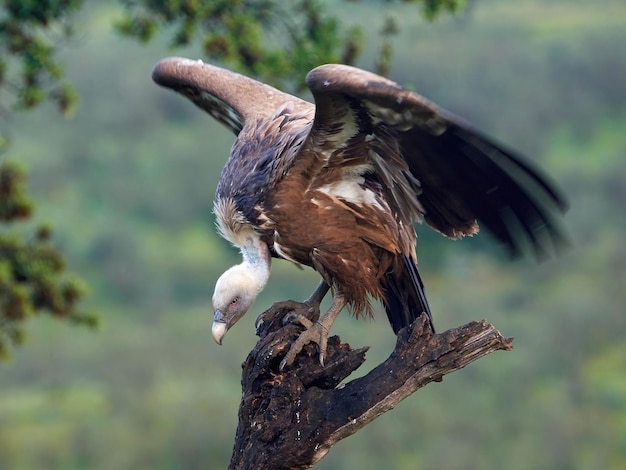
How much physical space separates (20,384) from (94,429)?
3.92 metres

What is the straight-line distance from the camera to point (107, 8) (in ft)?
129

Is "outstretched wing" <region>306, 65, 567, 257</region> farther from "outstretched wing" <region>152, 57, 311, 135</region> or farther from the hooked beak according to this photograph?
"outstretched wing" <region>152, 57, 311, 135</region>

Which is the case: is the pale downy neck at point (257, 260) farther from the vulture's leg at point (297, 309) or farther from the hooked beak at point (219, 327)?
the hooked beak at point (219, 327)

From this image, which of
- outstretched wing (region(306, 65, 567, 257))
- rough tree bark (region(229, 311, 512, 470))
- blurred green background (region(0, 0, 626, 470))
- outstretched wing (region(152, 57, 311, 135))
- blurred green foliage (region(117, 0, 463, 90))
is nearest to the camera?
rough tree bark (region(229, 311, 512, 470))

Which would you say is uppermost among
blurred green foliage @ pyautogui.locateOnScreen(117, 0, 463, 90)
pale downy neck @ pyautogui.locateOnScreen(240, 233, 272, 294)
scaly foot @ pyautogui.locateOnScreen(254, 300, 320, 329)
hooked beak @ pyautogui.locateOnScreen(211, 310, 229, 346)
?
blurred green foliage @ pyautogui.locateOnScreen(117, 0, 463, 90)

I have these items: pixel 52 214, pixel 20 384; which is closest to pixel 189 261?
pixel 52 214

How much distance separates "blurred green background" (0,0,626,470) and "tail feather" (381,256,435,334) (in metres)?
16.5

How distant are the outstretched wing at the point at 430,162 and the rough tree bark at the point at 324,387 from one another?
689mm

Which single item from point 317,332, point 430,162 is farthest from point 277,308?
point 430,162

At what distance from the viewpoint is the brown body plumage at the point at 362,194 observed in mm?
6102

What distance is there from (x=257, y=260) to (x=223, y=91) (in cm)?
147

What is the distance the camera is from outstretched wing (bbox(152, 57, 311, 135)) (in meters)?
7.84

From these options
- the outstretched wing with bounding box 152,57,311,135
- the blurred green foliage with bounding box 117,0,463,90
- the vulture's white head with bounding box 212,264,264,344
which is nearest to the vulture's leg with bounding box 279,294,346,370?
the vulture's white head with bounding box 212,264,264,344

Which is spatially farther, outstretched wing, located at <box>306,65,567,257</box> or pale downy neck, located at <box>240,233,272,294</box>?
pale downy neck, located at <box>240,233,272,294</box>
